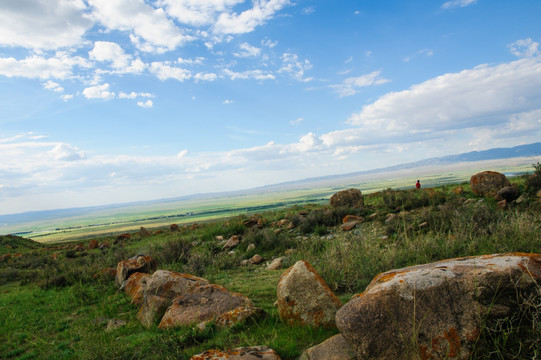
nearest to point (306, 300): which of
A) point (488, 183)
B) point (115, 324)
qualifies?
point (115, 324)

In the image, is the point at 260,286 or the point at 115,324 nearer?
the point at 115,324

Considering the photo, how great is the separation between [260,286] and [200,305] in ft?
7.17

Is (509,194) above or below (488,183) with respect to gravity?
below

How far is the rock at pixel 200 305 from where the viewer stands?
4891mm

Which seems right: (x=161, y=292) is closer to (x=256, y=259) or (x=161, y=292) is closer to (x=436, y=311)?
(x=436, y=311)

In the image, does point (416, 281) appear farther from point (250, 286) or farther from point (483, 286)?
point (250, 286)

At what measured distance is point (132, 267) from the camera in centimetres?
922

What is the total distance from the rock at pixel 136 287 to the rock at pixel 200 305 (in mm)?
1992

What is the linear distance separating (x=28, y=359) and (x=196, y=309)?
2.85 m

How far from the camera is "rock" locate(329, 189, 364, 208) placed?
1673cm

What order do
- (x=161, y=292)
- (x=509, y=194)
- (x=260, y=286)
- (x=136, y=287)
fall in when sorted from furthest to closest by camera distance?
(x=509, y=194) → (x=136, y=287) → (x=260, y=286) → (x=161, y=292)

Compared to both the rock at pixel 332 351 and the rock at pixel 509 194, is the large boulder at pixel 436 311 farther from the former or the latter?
the rock at pixel 509 194

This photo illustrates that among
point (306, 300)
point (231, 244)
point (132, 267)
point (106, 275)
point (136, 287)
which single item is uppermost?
point (306, 300)

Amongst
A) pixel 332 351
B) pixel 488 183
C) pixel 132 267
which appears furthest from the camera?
pixel 488 183
